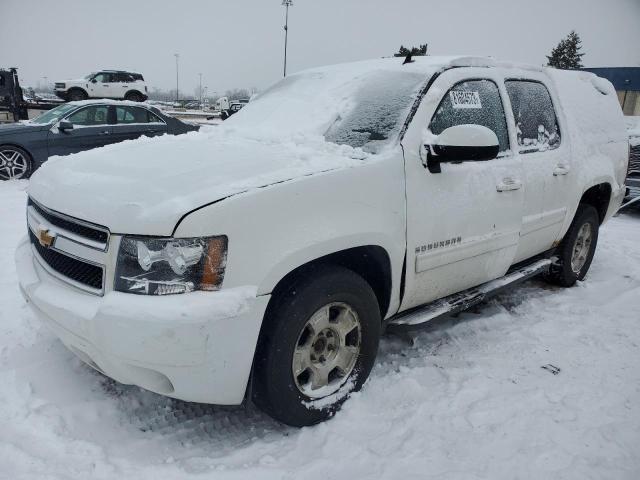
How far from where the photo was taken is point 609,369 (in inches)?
123

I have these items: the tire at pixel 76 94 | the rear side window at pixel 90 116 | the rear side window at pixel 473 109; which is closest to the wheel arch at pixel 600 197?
the rear side window at pixel 473 109

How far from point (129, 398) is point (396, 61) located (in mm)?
2715

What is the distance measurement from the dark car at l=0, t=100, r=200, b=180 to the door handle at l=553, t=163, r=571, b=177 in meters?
8.24

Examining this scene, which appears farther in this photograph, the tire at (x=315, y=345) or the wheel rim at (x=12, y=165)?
the wheel rim at (x=12, y=165)

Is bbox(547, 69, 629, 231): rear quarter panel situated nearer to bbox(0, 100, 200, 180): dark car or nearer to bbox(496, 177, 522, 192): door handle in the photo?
bbox(496, 177, 522, 192): door handle

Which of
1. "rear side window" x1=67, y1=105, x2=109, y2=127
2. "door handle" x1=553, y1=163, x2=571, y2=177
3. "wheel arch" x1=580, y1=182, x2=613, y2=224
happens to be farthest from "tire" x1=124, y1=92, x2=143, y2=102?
"door handle" x1=553, y1=163, x2=571, y2=177

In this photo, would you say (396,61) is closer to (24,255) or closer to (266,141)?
(266,141)

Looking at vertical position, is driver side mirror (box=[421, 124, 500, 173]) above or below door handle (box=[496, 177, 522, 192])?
above

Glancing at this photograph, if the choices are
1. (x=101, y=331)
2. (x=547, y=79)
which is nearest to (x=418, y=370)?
(x=101, y=331)

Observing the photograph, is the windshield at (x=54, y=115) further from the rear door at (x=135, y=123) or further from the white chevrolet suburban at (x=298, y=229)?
the white chevrolet suburban at (x=298, y=229)

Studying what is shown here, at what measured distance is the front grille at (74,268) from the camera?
2.10 meters

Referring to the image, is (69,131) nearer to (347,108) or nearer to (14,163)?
(14,163)

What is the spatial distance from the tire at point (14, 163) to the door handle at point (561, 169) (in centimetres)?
877

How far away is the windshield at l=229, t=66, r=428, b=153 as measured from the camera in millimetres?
2760
